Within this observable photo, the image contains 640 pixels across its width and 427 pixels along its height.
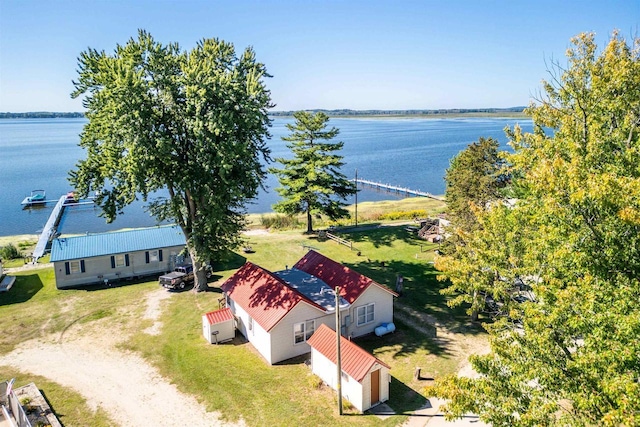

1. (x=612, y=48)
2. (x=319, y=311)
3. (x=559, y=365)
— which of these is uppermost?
(x=612, y=48)

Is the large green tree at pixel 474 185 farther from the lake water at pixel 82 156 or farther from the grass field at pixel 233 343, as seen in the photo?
the lake water at pixel 82 156

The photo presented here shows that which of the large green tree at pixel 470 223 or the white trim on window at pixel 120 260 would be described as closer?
the large green tree at pixel 470 223

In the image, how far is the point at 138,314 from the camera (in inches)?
1067

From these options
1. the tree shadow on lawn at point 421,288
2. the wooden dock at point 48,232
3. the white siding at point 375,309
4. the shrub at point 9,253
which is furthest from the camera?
the wooden dock at point 48,232

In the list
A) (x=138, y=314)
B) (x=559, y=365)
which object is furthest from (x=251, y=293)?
(x=559, y=365)

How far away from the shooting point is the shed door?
17969mm

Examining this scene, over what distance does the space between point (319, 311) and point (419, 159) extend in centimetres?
10598

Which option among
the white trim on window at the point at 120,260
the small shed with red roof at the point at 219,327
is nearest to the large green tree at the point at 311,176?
the white trim on window at the point at 120,260

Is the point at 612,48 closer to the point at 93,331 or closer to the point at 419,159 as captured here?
the point at 93,331

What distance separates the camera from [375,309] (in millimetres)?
24578

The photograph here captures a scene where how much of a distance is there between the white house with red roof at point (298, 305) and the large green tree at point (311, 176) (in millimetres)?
14464

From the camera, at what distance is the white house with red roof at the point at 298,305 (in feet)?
70.8

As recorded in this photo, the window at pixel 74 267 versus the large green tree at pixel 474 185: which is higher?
the large green tree at pixel 474 185

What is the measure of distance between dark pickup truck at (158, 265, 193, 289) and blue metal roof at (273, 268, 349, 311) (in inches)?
330
